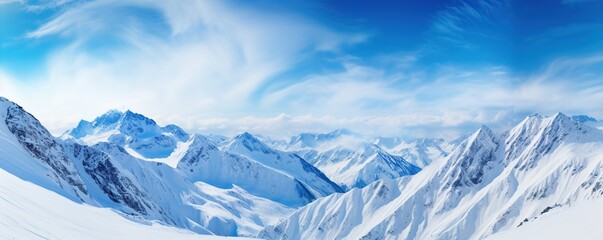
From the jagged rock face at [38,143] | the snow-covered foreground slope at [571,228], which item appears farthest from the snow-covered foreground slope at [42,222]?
the jagged rock face at [38,143]

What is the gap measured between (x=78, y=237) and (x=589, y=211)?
212 ft

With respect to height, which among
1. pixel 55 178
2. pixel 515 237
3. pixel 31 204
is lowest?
pixel 515 237

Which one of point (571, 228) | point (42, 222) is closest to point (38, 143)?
point (42, 222)

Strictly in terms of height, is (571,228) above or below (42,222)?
below

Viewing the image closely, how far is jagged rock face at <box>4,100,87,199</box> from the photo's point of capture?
168 meters

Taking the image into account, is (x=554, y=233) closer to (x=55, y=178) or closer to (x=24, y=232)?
(x=24, y=232)

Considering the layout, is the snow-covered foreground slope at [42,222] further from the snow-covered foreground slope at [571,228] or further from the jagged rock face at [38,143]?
the jagged rock face at [38,143]

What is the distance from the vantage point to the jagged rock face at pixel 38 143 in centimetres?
16838

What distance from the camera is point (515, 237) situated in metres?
56.7

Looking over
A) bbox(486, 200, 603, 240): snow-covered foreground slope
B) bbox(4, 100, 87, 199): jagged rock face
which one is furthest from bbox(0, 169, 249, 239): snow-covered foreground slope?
bbox(4, 100, 87, 199): jagged rock face

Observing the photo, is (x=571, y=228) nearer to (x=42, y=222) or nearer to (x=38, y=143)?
(x=42, y=222)

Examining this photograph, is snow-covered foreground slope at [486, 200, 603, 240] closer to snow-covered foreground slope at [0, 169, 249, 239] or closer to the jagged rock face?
snow-covered foreground slope at [0, 169, 249, 239]

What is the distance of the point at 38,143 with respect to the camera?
179250 millimetres

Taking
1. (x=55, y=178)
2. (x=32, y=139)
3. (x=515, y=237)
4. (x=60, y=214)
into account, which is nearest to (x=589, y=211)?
(x=515, y=237)
